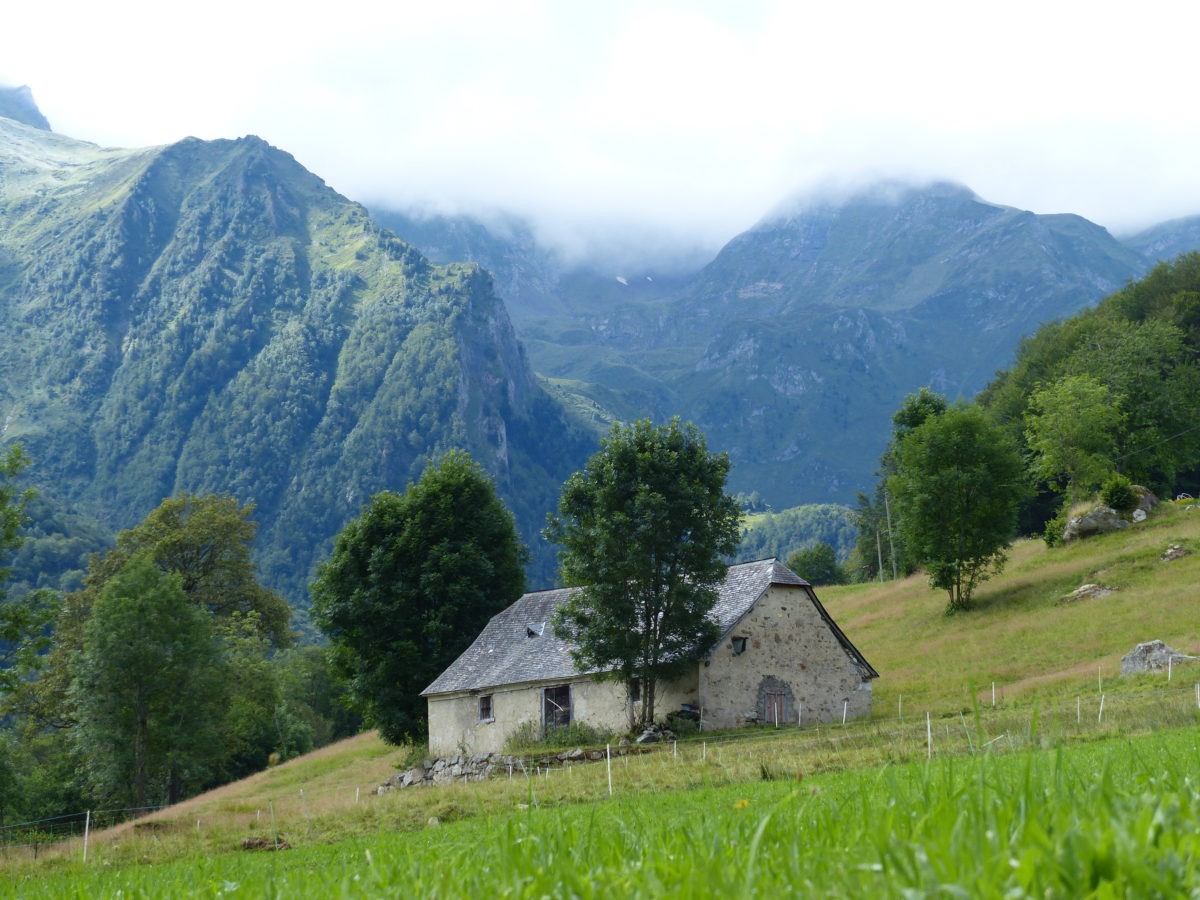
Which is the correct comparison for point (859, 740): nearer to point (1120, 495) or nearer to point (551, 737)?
point (551, 737)

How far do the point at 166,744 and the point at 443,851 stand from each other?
2263 inches

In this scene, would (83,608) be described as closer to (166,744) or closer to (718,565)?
(166,744)

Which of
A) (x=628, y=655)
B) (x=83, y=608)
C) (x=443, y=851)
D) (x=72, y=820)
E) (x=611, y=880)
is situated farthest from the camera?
(x=83, y=608)

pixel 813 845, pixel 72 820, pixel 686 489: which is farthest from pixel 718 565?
pixel 813 845

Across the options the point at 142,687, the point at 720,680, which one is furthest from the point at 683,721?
the point at 142,687

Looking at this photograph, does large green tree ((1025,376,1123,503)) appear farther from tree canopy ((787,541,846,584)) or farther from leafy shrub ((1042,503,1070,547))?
tree canopy ((787,541,846,584))

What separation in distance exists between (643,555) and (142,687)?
93.7ft

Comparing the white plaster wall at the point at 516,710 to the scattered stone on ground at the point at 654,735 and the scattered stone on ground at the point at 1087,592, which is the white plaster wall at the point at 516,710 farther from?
the scattered stone on ground at the point at 1087,592

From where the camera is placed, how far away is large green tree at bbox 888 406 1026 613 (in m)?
63.9

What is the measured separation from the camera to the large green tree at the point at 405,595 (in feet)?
188

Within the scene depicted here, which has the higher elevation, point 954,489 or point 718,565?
point 954,489

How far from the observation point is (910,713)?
148ft

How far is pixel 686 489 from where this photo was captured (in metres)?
47.6

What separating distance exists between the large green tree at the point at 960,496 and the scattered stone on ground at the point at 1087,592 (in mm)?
5254
